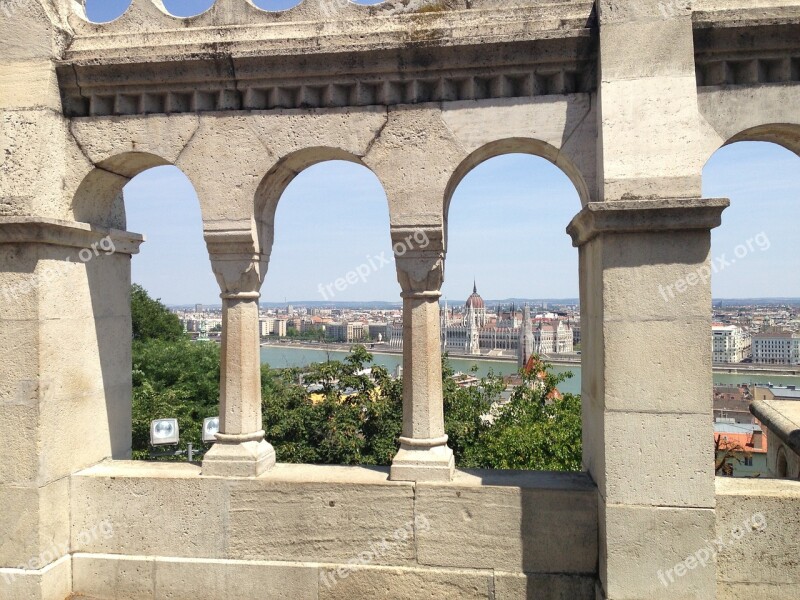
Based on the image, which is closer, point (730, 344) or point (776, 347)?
point (730, 344)

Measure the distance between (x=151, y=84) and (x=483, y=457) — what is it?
8.78 meters

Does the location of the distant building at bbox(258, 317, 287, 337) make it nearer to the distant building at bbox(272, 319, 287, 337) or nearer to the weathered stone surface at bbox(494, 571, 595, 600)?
the distant building at bbox(272, 319, 287, 337)

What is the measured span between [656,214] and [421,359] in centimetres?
153

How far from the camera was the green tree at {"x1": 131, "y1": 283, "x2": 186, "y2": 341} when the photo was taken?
2457 centimetres

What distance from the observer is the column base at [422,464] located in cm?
370

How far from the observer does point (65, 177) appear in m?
4.02

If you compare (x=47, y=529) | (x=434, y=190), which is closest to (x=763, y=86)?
(x=434, y=190)

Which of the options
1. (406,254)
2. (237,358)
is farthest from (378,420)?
(406,254)

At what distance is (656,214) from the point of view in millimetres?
3311

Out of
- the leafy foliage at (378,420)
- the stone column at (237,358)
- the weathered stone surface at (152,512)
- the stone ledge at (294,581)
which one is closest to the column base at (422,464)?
the stone ledge at (294,581)

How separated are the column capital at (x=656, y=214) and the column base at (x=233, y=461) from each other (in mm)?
2405

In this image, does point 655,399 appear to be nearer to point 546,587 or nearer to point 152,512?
point 546,587

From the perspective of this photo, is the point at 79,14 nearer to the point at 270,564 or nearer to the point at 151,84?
the point at 151,84

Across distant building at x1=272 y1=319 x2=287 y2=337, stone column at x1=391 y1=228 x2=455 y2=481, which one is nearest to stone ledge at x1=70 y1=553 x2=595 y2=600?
stone column at x1=391 y1=228 x2=455 y2=481
